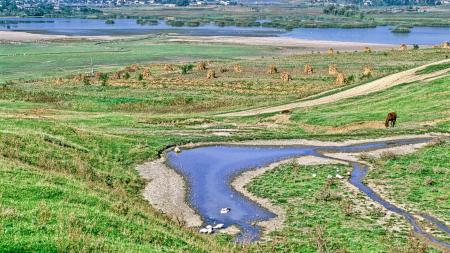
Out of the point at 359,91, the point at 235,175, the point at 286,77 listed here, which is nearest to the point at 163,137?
the point at 235,175

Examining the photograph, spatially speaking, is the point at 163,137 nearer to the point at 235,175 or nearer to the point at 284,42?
the point at 235,175

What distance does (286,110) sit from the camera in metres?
57.9

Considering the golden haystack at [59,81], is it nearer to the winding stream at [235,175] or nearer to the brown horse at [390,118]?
the winding stream at [235,175]

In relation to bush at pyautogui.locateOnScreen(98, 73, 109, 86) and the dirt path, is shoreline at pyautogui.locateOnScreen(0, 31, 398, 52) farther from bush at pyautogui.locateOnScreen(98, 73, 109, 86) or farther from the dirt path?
the dirt path

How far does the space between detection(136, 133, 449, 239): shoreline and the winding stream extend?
1.29ft

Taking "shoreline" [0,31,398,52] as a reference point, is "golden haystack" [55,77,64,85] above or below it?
below

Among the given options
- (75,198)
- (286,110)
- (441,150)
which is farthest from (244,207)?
(286,110)

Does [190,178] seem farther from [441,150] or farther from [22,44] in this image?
[22,44]

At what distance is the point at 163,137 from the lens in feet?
151

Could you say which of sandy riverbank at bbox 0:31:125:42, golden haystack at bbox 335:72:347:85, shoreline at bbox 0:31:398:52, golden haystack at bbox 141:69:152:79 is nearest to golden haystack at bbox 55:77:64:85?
golden haystack at bbox 141:69:152:79

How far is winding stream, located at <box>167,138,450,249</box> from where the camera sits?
1057 inches

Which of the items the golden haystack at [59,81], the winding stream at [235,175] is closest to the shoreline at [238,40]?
the golden haystack at [59,81]

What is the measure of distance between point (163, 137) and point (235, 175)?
12024 mm

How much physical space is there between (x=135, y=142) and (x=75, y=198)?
812 inches
